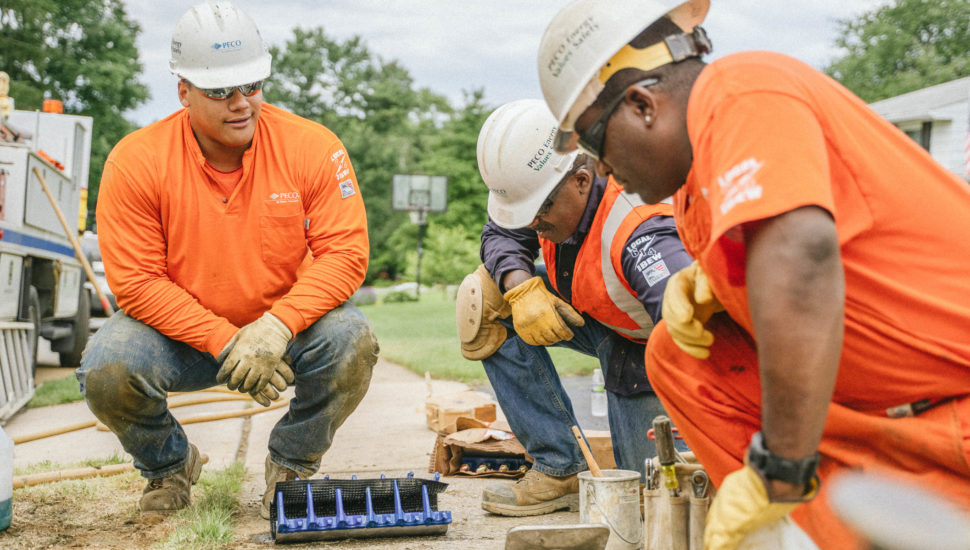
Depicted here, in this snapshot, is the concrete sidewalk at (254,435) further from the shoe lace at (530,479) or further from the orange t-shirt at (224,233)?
the orange t-shirt at (224,233)

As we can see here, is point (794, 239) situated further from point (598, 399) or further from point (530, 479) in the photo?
point (598, 399)

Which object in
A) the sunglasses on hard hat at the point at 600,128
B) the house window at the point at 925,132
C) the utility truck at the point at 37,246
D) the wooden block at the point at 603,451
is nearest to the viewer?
the sunglasses on hard hat at the point at 600,128

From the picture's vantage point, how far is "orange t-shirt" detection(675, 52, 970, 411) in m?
1.52

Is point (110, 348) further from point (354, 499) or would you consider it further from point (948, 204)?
point (948, 204)

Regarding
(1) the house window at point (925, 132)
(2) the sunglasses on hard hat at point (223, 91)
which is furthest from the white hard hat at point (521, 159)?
(1) the house window at point (925, 132)

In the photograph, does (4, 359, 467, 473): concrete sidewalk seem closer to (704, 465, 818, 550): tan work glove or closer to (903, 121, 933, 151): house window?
(704, 465, 818, 550): tan work glove

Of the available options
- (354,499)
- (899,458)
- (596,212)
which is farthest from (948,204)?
(354,499)

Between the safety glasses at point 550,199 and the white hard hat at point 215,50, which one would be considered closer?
the safety glasses at point 550,199

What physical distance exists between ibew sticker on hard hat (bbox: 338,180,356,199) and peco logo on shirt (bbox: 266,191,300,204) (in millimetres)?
174

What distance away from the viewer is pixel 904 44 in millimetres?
47469

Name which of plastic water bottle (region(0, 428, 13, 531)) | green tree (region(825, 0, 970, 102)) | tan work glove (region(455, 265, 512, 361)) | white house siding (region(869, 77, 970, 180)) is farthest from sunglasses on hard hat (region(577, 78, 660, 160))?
green tree (region(825, 0, 970, 102))

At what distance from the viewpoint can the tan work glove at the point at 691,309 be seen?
1.94 meters

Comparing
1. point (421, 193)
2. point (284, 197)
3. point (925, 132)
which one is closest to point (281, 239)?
point (284, 197)

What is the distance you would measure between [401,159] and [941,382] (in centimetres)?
5068
